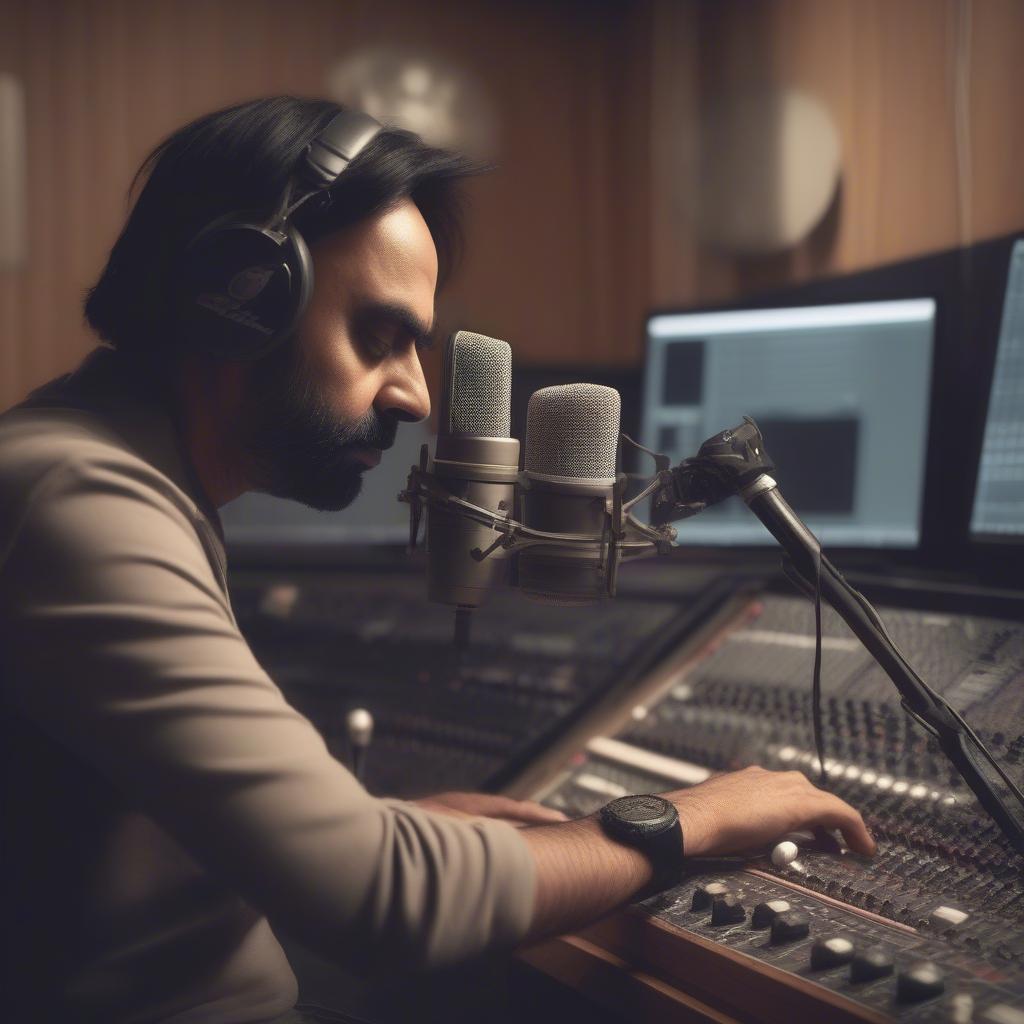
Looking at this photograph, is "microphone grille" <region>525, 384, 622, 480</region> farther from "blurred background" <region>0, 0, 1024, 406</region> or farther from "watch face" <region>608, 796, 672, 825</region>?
"blurred background" <region>0, 0, 1024, 406</region>

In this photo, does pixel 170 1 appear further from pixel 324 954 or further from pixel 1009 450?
A: pixel 324 954

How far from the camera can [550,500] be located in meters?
0.81

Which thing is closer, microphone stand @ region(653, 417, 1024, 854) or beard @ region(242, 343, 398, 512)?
microphone stand @ region(653, 417, 1024, 854)

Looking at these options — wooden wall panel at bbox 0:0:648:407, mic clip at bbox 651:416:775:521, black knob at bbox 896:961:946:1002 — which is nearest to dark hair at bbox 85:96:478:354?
mic clip at bbox 651:416:775:521

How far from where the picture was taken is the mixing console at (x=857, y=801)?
0.67m

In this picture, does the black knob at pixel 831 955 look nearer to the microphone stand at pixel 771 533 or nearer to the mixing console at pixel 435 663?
the microphone stand at pixel 771 533

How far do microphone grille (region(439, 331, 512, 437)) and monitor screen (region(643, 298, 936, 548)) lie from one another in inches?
26.6

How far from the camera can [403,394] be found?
2.95 feet

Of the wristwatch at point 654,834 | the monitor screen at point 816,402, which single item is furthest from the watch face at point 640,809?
the monitor screen at point 816,402

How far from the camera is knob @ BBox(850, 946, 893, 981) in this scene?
25.9 inches

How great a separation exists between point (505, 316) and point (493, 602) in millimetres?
1125

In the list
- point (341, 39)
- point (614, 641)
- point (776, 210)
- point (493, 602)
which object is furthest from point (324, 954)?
point (341, 39)

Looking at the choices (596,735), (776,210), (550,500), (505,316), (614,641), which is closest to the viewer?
(550,500)

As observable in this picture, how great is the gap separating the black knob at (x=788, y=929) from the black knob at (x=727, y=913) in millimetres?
33
